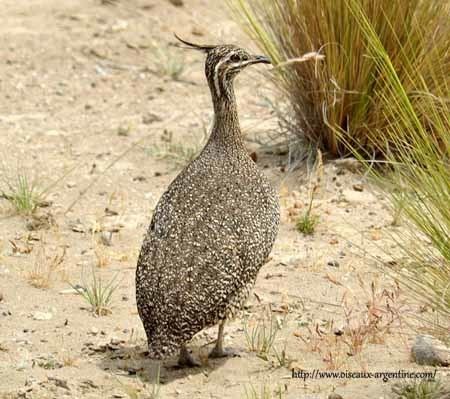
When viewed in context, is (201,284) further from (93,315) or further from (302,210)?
(302,210)

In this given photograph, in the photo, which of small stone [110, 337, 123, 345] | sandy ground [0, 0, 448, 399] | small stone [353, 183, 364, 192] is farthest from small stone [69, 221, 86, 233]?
small stone [353, 183, 364, 192]

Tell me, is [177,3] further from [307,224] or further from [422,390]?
[422,390]

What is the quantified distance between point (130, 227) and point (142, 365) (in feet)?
6.29

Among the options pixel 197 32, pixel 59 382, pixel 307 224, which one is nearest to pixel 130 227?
pixel 307 224

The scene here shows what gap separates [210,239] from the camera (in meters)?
5.28

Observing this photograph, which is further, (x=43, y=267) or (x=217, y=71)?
(x=43, y=267)

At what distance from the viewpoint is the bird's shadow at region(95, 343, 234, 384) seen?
5387mm

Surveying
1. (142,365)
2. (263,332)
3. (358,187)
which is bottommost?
(142,365)

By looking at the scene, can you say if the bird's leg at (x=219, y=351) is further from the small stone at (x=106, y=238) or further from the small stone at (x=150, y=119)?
the small stone at (x=150, y=119)

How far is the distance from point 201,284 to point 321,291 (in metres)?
1.47

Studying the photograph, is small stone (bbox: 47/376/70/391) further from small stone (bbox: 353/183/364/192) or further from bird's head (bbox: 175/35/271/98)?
small stone (bbox: 353/183/364/192)

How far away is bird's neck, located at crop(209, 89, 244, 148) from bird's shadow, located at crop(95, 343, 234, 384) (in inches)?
45.1

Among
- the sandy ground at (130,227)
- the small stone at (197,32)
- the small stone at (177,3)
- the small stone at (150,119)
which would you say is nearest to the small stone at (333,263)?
the sandy ground at (130,227)

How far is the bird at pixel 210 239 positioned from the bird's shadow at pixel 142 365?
6 centimetres
